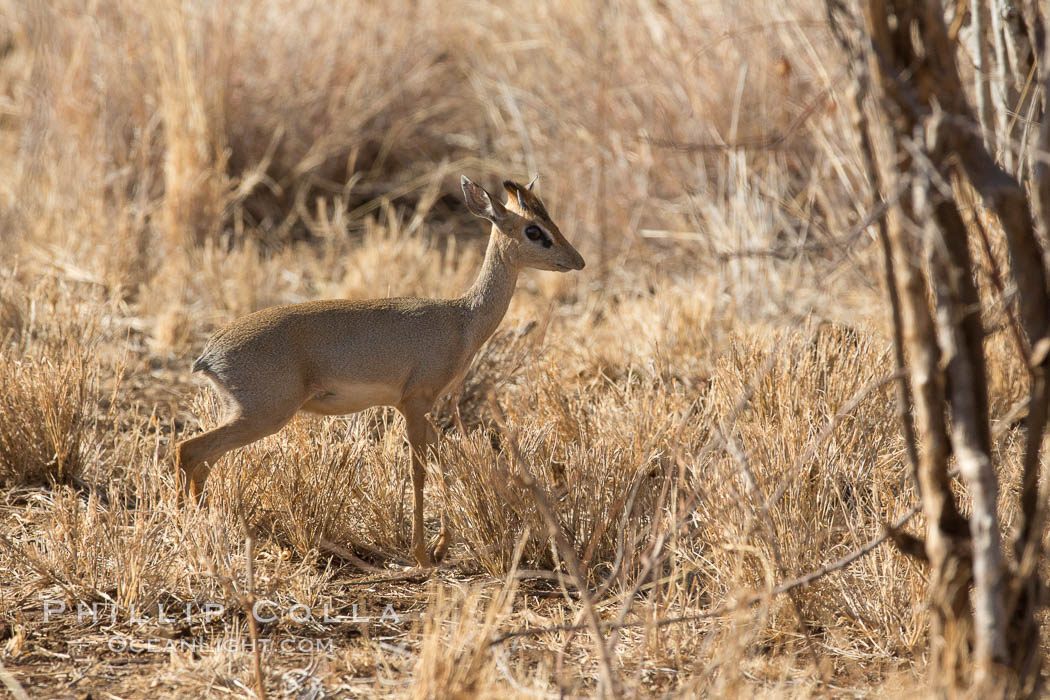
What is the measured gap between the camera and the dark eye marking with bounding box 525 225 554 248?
4457 mm

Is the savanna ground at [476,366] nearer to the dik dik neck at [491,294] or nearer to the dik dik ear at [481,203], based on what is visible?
the dik dik neck at [491,294]

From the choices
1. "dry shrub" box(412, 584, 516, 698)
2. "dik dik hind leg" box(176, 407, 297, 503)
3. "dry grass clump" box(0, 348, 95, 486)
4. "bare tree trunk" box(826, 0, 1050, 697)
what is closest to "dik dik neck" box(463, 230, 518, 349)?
"dik dik hind leg" box(176, 407, 297, 503)

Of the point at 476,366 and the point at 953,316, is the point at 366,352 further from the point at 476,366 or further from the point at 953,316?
the point at 953,316

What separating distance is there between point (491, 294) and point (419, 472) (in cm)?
75

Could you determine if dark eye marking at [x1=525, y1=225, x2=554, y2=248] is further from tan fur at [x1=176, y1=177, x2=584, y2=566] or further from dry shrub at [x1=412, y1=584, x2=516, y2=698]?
dry shrub at [x1=412, y1=584, x2=516, y2=698]

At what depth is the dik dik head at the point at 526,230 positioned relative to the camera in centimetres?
446

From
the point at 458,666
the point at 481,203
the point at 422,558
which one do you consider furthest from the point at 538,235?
the point at 458,666

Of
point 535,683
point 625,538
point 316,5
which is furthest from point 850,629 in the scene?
point 316,5

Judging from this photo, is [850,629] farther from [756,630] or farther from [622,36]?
[622,36]

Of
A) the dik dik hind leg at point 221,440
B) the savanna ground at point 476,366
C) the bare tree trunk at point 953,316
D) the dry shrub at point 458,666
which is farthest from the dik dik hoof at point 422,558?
the bare tree trunk at point 953,316

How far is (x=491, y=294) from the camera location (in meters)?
4.46

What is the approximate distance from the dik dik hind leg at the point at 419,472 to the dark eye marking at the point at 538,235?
2.55ft

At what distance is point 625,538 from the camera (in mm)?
4066

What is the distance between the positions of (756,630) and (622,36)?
231 inches
